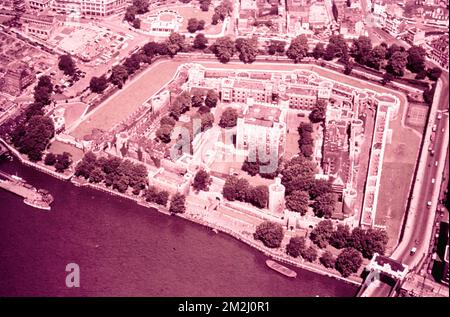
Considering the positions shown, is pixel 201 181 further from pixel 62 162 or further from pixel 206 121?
pixel 62 162

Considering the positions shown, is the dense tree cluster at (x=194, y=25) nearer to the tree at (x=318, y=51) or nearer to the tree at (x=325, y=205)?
the tree at (x=318, y=51)

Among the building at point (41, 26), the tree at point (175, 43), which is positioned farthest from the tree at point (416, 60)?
the building at point (41, 26)

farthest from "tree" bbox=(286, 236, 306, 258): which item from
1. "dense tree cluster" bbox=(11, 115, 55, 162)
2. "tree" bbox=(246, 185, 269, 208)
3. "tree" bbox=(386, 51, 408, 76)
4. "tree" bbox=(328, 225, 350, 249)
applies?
"tree" bbox=(386, 51, 408, 76)

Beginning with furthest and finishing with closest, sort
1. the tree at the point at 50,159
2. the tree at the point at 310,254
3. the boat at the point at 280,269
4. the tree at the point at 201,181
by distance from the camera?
the tree at the point at 50,159 → the tree at the point at 201,181 → the tree at the point at 310,254 → the boat at the point at 280,269

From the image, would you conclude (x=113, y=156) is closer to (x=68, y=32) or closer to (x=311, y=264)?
(x=311, y=264)

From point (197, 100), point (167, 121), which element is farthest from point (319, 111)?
point (167, 121)

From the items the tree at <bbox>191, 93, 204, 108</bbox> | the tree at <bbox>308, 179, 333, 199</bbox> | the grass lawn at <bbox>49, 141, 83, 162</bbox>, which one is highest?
the tree at <bbox>191, 93, 204, 108</bbox>

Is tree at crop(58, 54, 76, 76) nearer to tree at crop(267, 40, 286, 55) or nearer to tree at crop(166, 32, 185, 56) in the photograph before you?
tree at crop(166, 32, 185, 56)
